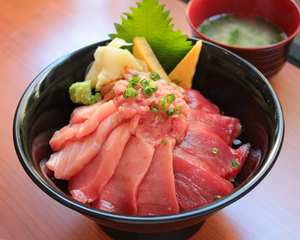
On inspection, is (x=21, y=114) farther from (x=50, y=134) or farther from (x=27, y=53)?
(x=27, y=53)

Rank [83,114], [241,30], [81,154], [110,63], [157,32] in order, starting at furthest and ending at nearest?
1. [241,30]
2. [157,32]
3. [110,63]
4. [83,114]
5. [81,154]

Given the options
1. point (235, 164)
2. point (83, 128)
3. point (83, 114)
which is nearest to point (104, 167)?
point (83, 128)

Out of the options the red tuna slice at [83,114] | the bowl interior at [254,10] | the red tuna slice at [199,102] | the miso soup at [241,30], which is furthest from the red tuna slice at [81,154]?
the miso soup at [241,30]

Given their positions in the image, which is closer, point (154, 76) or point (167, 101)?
point (167, 101)

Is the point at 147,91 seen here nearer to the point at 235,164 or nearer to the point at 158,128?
the point at 158,128

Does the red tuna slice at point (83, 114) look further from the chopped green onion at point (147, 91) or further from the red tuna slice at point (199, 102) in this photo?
the red tuna slice at point (199, 102)

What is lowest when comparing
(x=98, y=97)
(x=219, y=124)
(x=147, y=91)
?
(x=219, y=124)
